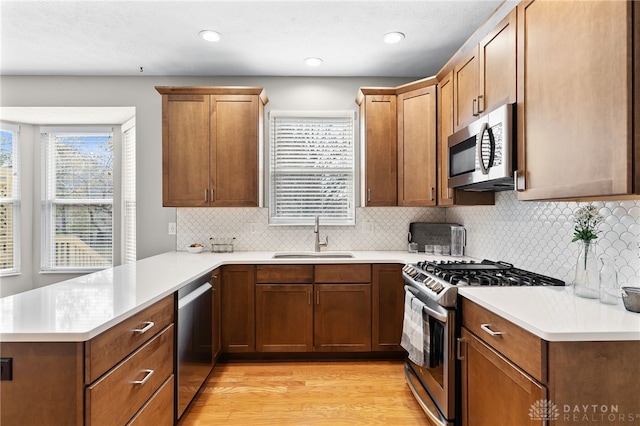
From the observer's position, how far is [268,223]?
3432 millimetres

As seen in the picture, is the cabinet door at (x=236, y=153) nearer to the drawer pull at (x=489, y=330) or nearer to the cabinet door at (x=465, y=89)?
the cabinet door at (x=465, y=89)

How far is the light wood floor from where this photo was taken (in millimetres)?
2086

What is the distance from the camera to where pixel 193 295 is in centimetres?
216

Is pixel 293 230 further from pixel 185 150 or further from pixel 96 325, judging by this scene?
pixel 96 325

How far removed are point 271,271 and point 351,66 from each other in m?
2.11

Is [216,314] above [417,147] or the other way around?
the other way around

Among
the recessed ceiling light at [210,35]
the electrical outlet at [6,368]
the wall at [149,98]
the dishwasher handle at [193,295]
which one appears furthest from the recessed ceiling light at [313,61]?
the electrical outlet at [6,368]

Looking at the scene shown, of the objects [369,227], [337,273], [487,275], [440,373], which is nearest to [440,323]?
[440,373]

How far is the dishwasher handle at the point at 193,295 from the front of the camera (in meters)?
1.96

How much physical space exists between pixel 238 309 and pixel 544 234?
2.35 m

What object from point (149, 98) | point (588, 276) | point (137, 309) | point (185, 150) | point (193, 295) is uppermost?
point (149, 98)

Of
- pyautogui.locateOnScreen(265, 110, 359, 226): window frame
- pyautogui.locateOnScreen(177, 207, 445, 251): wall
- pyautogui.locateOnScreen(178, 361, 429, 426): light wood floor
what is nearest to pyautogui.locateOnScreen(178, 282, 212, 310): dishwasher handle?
pyautogui.locateOnScreen(178, 361, 429, 426): light wood floor

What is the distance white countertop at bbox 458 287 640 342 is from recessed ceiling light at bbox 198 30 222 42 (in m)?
2.60

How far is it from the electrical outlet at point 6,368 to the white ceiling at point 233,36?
89.0 inches
